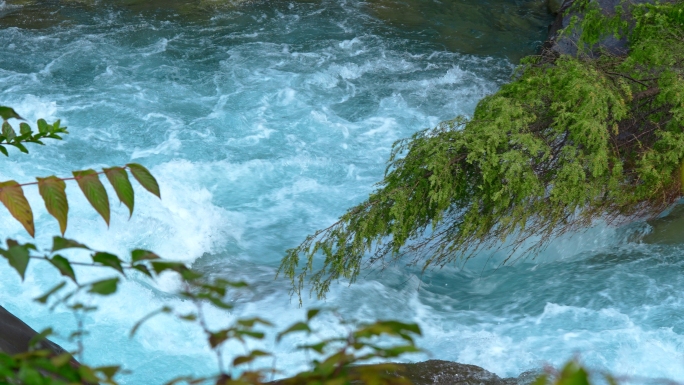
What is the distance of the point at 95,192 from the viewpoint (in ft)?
4.11

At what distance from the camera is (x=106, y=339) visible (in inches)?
191

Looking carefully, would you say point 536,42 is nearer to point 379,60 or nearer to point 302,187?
point 379,60

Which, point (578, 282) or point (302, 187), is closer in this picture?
point (578, 282)

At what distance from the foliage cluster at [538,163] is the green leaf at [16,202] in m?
3.44

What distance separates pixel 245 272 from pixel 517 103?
2.71m

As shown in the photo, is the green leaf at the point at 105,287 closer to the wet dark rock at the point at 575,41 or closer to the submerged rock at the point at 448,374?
the submerged rock at the point at 448,374

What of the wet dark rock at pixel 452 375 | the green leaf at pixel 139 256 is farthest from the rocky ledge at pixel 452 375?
the green leaf at pixel 139 256

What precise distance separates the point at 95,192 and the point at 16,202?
19 centimetres

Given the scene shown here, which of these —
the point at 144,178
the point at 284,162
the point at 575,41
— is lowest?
the point at 284,162

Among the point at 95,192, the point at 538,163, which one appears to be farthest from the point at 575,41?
the point at 95,192

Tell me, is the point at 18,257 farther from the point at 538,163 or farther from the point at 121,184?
the point at 538,163

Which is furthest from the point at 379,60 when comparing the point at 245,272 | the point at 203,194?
the point at 245,272

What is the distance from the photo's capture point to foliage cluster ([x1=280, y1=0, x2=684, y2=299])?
15.3ft

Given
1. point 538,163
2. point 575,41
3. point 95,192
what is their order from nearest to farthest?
1. point 95,192
2. point 538,163
3. point 575,41
